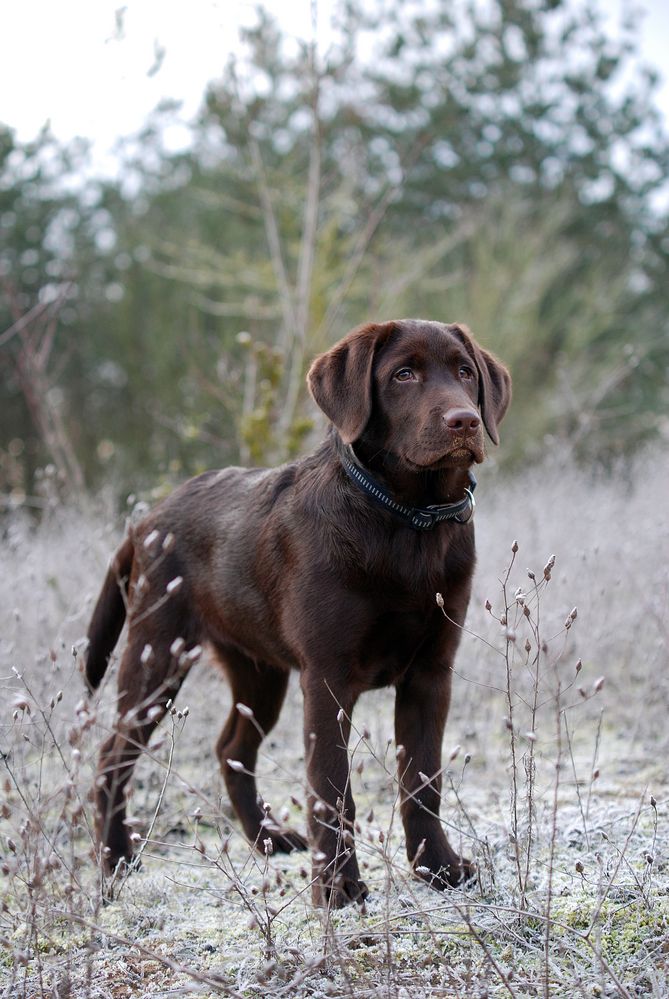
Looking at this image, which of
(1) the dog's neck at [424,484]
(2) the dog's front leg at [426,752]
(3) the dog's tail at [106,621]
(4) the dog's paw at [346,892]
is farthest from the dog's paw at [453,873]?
(3) the dog's tail at [106,621]

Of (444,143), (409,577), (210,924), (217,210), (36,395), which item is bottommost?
(210,924)

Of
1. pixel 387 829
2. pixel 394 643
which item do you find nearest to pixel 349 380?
pixel 394 643

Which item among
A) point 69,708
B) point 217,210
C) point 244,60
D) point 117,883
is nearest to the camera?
point 117,883

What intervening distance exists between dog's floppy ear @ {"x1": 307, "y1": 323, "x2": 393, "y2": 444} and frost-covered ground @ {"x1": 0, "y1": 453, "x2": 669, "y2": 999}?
0.65m

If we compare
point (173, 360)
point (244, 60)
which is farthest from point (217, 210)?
point (244, 60)

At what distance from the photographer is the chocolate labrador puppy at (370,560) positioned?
2879 millimetres

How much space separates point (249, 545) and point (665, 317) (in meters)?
15.9

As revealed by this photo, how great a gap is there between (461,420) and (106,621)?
1.86 meters

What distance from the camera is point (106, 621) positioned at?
395cm

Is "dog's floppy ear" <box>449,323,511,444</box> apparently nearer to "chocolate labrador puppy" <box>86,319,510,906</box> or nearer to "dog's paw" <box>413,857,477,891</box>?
"chocolate labrador puppy" <box>86,319,510,906</box>

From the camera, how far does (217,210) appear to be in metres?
16.8

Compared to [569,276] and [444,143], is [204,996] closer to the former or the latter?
[569,276]

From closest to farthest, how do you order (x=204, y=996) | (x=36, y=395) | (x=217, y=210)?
(x=204, y=996), (x=36, y=395), (x=217, y=210)

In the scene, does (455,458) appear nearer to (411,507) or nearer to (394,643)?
(411,507)
